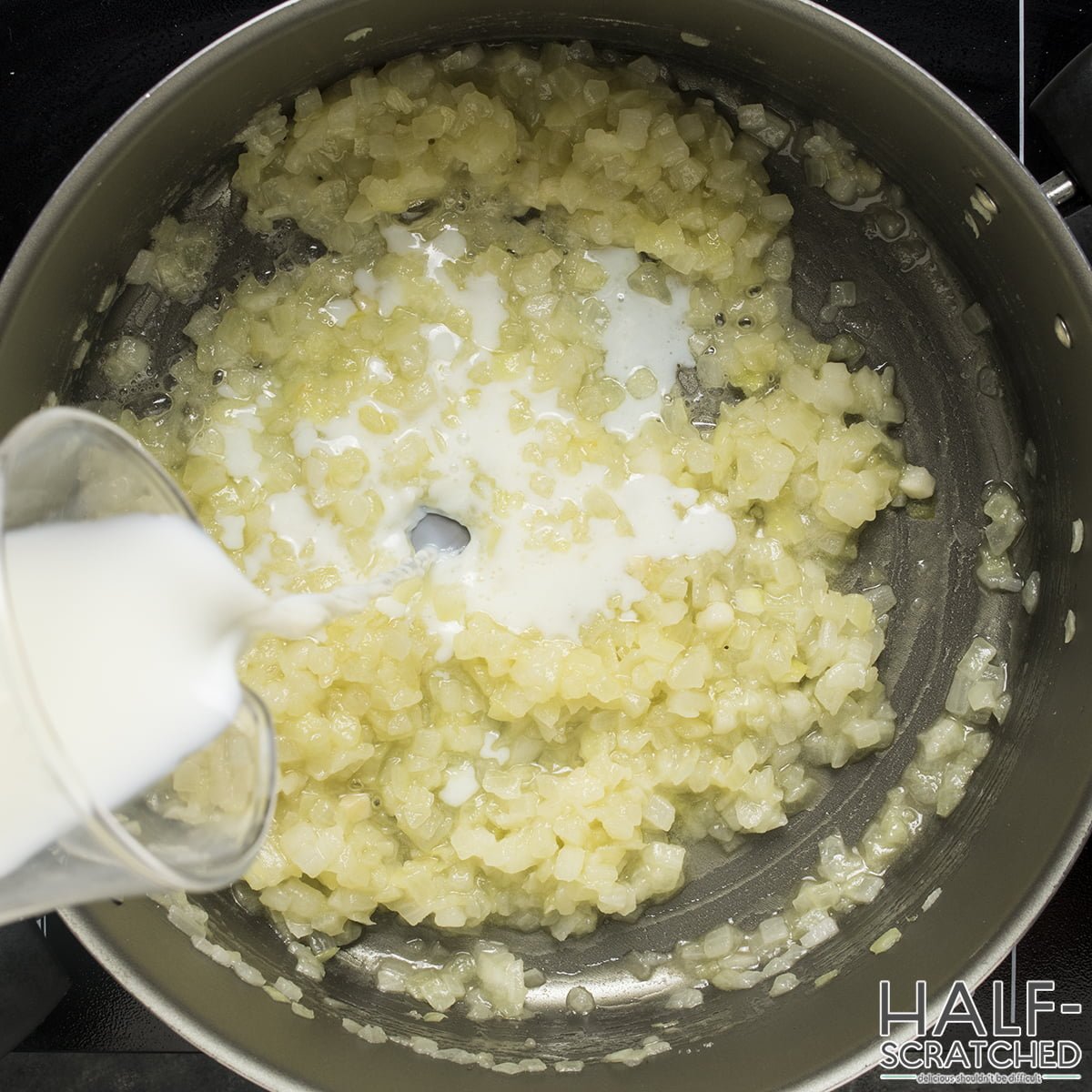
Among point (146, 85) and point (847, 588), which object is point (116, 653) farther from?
point (847, 588)

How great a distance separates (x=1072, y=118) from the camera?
1.49 metres

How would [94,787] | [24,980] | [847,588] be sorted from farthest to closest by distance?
[847,588]
[24,980]
[94,787]

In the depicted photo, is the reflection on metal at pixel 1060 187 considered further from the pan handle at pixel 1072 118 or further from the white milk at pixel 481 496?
the white milk at pixel 481 496

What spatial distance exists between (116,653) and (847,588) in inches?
47.9

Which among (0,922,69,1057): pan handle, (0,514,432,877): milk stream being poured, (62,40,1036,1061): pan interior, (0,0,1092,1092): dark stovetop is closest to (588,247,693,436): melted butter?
(62,40,1036,1061): pan interior

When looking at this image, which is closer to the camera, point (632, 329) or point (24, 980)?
point (24, 980)

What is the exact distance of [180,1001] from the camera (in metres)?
1.46

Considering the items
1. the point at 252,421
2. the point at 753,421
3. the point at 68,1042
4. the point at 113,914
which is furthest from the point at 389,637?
the point at 68,1042

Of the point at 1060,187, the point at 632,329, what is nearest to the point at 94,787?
the point at 632,329

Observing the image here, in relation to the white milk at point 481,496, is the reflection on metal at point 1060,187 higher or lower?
higher

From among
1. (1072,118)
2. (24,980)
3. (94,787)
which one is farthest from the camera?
(24,980)

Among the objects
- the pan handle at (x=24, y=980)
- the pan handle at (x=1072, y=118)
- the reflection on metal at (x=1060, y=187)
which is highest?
the pan handle at (x=1072, y=118)

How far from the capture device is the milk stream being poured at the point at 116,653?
98 centimetres

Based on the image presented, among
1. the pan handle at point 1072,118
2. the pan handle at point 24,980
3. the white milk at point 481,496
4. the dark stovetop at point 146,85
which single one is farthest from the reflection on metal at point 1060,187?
the pan handle at point 24,980
